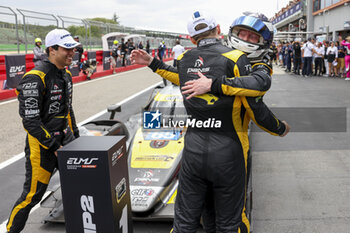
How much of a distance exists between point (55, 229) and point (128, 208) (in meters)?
1.02

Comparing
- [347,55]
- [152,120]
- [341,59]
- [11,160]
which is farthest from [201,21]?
[341,59]

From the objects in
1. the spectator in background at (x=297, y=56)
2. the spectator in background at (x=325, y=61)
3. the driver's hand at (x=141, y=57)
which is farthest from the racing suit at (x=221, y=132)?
the spectator in background at (x=297, y=56)

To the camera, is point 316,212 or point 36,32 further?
point 36,32

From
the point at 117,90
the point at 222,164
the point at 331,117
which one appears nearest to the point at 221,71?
the point at 222,164

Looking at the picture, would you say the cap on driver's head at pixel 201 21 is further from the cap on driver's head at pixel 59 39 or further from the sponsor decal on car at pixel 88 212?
the sponsor decal on car at pixel 88 212

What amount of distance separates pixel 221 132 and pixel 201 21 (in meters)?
0.73

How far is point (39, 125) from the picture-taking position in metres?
3.00

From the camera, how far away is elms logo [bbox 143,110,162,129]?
15.7 ft

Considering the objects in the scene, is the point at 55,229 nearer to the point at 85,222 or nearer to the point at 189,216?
the point at 85,222

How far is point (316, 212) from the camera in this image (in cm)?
381

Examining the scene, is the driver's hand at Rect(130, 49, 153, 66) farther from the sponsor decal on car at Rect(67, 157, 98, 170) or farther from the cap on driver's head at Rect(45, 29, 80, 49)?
the sponsor decal on car at Rect(67, 157, 98, 170)

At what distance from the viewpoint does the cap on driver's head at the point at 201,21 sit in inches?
90.9

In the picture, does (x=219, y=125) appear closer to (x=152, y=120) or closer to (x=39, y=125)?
(x=39, y=125)

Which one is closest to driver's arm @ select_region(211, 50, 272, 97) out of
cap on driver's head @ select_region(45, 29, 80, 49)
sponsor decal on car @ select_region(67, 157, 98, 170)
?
sponsor decal on car @ select_region(67, 157, 98, 170)
